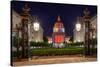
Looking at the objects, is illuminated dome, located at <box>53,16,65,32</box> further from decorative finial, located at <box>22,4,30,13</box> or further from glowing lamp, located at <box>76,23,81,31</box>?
decorative finial, located at <box>22,4,30,13</box>

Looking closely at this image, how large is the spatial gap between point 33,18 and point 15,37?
0.99ft

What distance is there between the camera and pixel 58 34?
250 centimetres

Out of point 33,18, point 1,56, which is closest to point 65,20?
point 33,18

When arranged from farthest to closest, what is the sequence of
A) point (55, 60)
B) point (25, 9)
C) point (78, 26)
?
1. point (78, 26)
2. point (55, 60)
3. point (25, 9)

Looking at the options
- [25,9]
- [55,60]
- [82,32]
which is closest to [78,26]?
[82,32]

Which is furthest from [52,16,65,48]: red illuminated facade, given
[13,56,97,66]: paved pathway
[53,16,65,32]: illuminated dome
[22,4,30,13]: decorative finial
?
[22,4,30,13]: decorative finial

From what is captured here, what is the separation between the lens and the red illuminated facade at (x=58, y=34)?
249 centimetres

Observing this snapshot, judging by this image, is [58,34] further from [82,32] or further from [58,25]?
[82,32]

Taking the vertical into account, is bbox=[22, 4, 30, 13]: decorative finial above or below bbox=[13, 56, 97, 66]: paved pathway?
above

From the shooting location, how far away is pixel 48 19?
2.46 m

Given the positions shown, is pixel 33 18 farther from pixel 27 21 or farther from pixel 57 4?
pixel 57 4

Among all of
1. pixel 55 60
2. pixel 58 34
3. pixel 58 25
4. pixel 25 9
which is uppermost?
pixel 25 9

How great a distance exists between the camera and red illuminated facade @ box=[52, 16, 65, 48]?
249 centimetres

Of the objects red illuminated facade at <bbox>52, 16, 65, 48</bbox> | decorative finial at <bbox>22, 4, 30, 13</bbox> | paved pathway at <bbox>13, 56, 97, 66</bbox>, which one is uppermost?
decorative finial at <bbox>22, 4, 30, 13</bbox>
